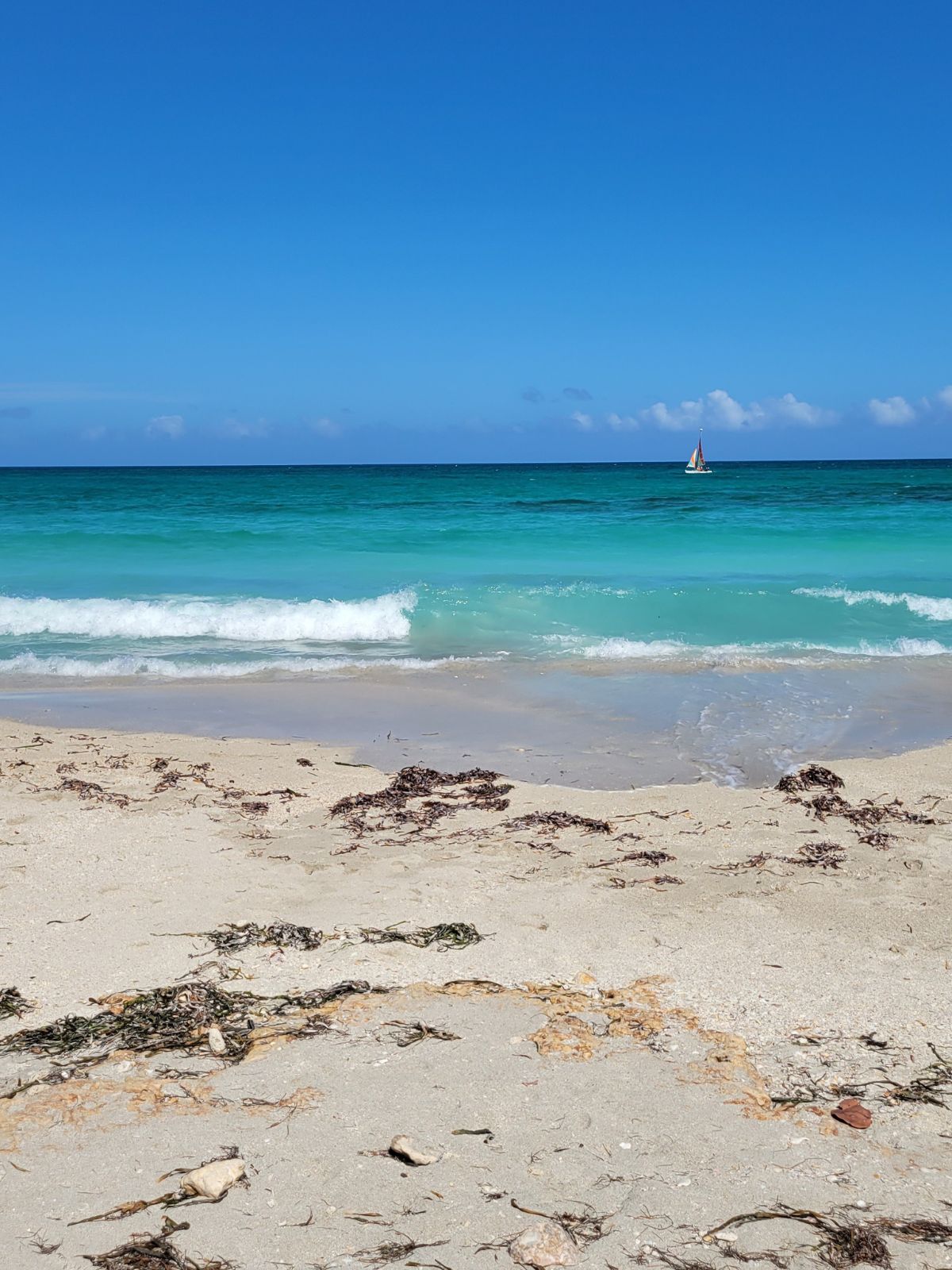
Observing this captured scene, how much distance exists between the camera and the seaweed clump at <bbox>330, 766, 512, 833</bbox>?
17.9 feet

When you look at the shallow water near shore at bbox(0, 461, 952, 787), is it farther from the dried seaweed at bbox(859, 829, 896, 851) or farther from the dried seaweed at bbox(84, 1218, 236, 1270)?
the dried seaweed at bbox(84, 1218, 236, 1270)

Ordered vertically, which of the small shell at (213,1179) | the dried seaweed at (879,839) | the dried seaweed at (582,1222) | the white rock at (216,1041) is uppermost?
the small shell at (213,1179)

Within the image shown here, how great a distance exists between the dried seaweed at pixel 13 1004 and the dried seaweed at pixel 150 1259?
1.29 meters

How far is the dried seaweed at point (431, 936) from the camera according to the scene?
3.77m

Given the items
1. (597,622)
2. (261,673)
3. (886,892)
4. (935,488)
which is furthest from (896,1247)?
(935,488)

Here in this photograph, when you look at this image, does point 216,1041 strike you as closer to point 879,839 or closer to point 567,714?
point 879,839

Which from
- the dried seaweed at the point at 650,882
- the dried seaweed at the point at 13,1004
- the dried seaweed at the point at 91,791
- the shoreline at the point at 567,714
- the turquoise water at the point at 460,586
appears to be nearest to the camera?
the dried seaweed at the point at 13,1004

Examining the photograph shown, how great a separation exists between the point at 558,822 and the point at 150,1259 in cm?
352

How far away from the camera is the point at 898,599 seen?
46.2ft

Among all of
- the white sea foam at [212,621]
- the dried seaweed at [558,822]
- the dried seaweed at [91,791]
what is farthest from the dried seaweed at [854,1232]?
the white sea foam at [212,621]

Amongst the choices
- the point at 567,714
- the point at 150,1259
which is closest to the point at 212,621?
the point at 567,714

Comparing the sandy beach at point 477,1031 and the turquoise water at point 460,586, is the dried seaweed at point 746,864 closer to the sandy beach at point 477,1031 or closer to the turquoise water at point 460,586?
the sandy beach at point 477,1031

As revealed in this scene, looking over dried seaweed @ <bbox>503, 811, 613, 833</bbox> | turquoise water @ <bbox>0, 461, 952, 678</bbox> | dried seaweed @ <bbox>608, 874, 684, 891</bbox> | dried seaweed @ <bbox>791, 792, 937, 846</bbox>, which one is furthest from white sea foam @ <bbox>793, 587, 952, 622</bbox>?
dried seaweed @ <bbox>608, 874, 684, 891</bbox>

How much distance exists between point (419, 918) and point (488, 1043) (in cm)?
108
